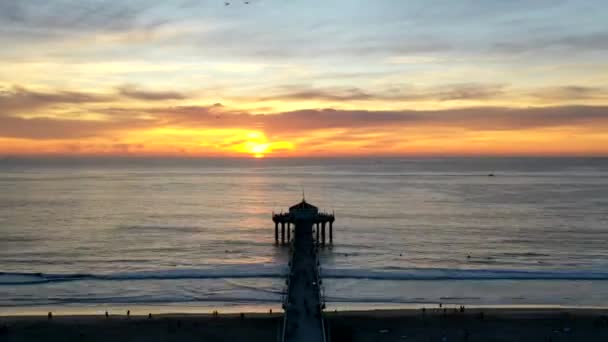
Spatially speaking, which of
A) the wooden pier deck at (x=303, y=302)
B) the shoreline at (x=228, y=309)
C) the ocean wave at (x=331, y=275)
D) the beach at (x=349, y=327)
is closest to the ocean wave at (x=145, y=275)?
the ocean wave at (x=331, y=275)

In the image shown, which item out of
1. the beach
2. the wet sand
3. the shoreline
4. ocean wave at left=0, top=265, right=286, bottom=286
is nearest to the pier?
the beach

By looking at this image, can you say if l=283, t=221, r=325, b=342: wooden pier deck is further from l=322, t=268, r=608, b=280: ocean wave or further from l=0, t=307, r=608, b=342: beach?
l=322, t=268, r=608, b=280: ocean wave

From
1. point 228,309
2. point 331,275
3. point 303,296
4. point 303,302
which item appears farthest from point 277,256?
point 303,302

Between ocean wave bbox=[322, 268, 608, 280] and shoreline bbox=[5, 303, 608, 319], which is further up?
ocean wave bbox=[322, 268, 608, 280]

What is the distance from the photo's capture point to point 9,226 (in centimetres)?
7562

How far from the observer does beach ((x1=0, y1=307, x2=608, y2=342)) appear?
105 feet

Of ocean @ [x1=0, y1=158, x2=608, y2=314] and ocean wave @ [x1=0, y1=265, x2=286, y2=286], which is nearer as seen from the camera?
ocean @ [x1=0, y1=158, x2=608, y2=314]

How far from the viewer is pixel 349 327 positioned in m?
33.5

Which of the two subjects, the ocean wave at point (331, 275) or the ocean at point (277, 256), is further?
the ocean wave at point (331, 275)

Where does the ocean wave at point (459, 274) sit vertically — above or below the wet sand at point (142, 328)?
above

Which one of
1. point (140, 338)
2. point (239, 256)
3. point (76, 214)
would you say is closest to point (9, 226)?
point (76, 214)

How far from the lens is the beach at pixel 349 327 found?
32.2m

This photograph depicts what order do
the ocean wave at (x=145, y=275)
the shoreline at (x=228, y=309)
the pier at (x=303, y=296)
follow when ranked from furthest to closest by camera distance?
the ocean wave at (x=145, y=275) → the shoreline at (x=228, y=309) → the pier at (x=303, y=296)

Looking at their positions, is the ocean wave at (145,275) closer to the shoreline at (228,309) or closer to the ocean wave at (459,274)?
the ocean wave at (459,274)
